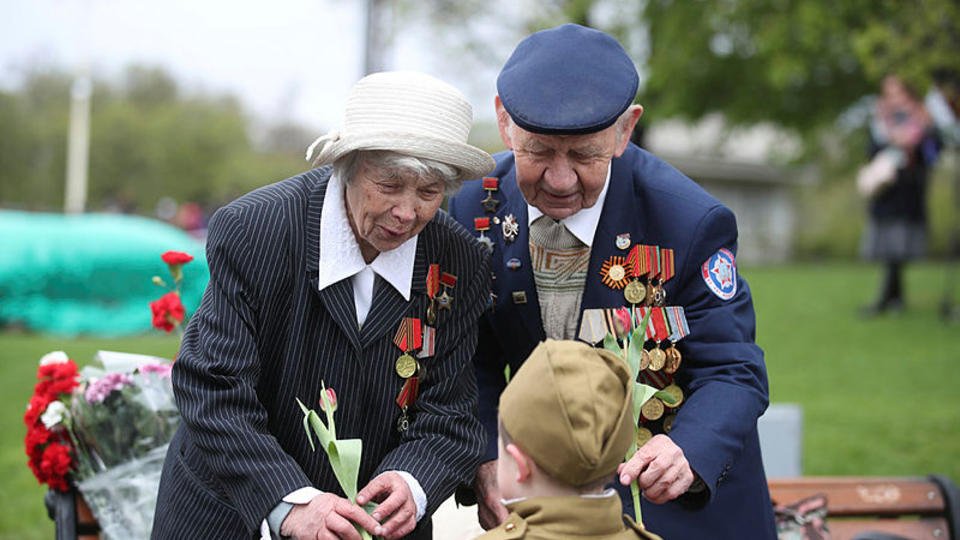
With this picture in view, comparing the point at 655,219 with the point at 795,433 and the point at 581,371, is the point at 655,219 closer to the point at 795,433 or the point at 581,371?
the point at 581,371

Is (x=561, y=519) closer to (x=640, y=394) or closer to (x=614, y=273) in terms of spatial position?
(x=640, y=394)

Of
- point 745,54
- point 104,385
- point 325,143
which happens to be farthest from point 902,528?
point 745,54

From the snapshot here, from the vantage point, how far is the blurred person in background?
437 inches

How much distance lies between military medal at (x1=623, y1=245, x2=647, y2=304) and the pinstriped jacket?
0.40 m

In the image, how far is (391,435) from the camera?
2916 mm

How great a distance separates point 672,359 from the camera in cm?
304

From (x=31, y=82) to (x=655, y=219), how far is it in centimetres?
4042

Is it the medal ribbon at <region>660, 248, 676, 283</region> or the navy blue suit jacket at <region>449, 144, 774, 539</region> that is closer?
the navy blue suit jacket at <region>449, 144, 774, 539</region>

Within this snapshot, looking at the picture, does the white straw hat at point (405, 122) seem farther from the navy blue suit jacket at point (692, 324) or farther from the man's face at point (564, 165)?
the navy blue suit jacket at point (692, 324)

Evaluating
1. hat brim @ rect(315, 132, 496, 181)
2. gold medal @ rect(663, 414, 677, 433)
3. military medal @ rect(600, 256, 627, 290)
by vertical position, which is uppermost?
hat brim @ rect(315, 132, 496, 181)

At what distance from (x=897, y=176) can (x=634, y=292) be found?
923 cm

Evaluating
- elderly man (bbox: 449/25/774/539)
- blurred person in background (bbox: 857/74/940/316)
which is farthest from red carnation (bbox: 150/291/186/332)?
blurred person in background (bbox: 857/74/940/316)

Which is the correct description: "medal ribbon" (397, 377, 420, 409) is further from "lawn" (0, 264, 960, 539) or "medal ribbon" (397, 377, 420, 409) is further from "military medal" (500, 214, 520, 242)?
"lawn" (0, 264, 960, 539)

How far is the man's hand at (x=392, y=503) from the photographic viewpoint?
266 centimetres
